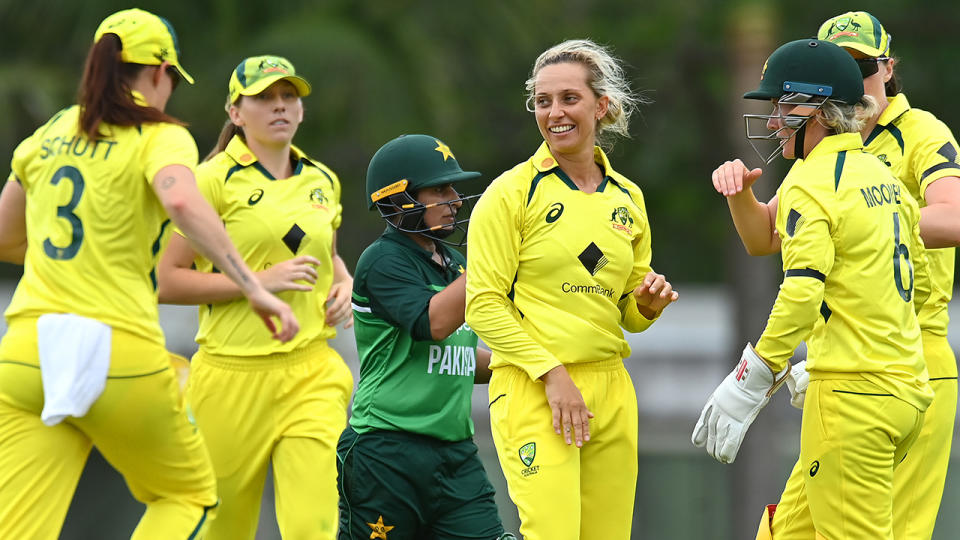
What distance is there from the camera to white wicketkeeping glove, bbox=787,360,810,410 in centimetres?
570

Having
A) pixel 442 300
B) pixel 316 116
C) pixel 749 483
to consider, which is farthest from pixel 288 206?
pixel 749 483

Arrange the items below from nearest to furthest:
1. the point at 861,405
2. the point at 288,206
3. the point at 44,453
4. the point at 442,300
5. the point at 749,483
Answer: the point at 44,453, the point at 861,405, the point at 442,300, the point at 288,206, the point at 749,483

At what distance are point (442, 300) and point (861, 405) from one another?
1.60 meters

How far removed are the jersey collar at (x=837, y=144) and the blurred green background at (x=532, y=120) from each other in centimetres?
742

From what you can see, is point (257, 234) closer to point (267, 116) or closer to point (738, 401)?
point (267, 116)

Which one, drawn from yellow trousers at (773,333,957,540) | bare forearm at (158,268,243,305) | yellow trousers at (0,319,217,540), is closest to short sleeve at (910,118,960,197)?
yellow trousers at (773,333,957,540)

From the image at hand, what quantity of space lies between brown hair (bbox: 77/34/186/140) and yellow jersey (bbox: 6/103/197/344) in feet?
0.10

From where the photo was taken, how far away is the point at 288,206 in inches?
243

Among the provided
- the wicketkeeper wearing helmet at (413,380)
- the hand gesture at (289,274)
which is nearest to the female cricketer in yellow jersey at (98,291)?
the hand gesture at (289,274)

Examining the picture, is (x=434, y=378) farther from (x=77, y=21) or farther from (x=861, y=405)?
(x=77, y=21)

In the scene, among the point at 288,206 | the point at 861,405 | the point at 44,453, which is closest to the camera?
the point at 44,453

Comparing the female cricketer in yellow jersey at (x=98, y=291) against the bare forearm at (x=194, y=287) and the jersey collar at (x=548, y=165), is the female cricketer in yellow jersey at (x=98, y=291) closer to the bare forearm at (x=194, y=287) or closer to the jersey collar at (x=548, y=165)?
the bare forearm at (x=194, y=287)

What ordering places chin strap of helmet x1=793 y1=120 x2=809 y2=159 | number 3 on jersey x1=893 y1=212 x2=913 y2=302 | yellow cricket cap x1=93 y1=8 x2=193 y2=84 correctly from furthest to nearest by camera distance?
chin strap of helmet x1=793 y1=120 x2=809 y2=159, number 3 on jersey x1=893 y1=212 x2=913 y2=302, yellow cricket cap x1=93 y1=8 x2=193 y2=84

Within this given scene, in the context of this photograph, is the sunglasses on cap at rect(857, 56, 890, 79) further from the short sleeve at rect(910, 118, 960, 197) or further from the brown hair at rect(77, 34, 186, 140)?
the brown hair at rect(77, 34, 186, 140)
